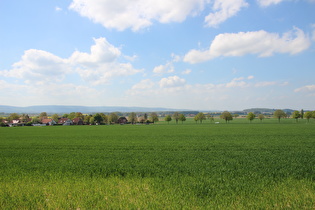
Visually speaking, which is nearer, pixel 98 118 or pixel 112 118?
pixel 98 118

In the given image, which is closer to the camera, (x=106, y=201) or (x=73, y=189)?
(x=106, y=201)

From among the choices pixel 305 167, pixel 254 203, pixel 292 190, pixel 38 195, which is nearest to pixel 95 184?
pixel 38 195

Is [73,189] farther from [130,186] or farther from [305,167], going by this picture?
[305,167]

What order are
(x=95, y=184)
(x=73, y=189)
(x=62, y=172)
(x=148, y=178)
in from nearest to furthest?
(x=73, y=189) → (x=95, y=184) → (x=148, y=178) → (x=62, y=172)

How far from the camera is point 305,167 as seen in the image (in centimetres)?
1267

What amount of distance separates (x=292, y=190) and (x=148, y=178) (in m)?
7.08

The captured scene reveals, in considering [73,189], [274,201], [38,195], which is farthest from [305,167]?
[38,195]

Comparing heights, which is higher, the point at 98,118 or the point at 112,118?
the point at 98,118

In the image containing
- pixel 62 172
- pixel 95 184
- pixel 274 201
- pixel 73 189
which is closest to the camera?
pixel 274 201

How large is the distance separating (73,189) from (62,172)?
378 cm

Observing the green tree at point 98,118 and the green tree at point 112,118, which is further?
the green tree at point 112,118

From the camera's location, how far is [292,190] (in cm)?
877

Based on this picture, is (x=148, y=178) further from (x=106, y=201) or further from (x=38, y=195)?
(x=38, y=195)

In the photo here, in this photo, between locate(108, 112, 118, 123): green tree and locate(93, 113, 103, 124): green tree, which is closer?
locate(93, 113, 103, 124): green tree
